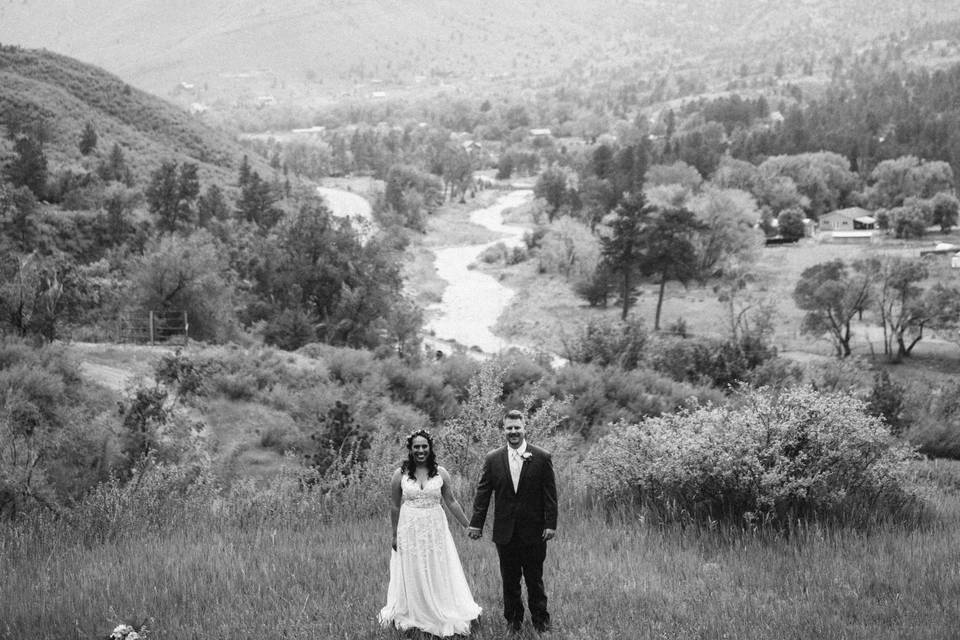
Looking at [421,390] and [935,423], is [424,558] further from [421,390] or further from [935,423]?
[935,423]

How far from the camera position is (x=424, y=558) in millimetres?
6344

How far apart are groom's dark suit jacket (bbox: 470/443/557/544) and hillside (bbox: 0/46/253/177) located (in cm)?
4740

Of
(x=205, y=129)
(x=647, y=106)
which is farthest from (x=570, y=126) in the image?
(x=205, y=129)

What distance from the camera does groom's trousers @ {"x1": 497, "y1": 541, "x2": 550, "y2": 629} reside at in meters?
6.34

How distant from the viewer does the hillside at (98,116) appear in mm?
52938

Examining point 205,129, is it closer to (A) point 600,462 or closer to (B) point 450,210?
(B) point 450,210

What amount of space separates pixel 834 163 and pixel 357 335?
67.7 meters

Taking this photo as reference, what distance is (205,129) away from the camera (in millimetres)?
73125

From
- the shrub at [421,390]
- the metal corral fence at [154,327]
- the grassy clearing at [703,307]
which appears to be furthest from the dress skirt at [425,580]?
the grassy clearing at [703,307]

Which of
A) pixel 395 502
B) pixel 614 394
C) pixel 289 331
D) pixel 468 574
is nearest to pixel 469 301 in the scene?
pixel 289 331

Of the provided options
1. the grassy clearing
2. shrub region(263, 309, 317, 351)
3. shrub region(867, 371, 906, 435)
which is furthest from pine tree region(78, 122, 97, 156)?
shrub region(867, 371, 906, 435)

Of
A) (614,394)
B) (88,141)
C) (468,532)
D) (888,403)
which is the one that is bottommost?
(888,403)

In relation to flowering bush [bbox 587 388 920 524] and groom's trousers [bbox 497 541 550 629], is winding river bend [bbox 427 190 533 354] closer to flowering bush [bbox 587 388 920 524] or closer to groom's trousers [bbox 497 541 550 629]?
flowering bush [bbox 587 388 920 524]

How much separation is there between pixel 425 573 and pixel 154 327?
23.4 metres
